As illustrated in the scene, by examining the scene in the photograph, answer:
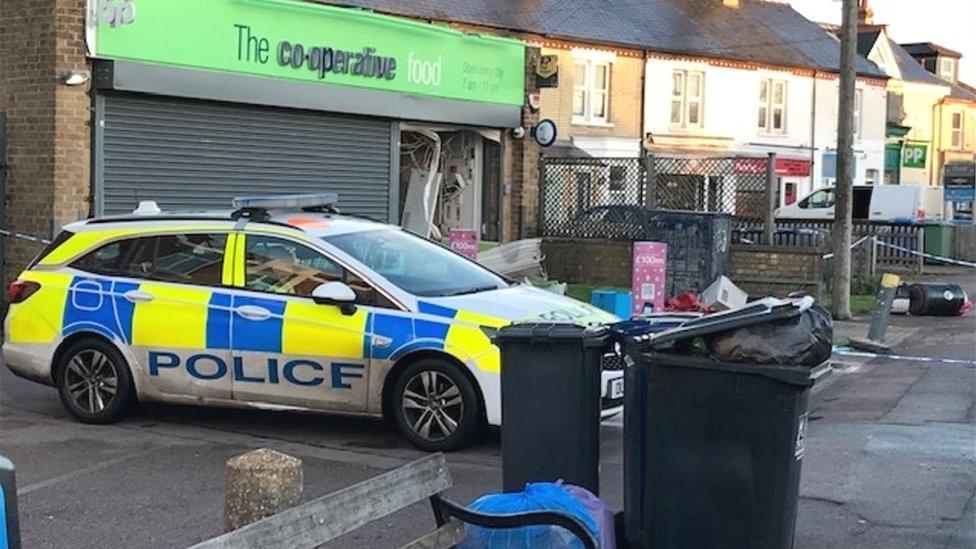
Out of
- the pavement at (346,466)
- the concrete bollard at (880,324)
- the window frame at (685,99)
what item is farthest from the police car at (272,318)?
the window frame at (685,99)

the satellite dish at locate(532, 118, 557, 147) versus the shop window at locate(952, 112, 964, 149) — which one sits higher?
the shop window at locate(952, 112, 964, 149)

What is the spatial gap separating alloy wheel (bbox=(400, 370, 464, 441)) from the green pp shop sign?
42.0 metres

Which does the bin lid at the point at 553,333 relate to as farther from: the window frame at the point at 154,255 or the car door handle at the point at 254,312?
the window frame at the point at 154,255

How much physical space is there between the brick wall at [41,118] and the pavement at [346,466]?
2.82 meters

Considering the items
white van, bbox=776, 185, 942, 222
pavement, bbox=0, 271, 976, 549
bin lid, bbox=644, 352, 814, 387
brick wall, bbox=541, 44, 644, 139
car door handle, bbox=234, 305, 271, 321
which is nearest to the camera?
bin lid, bbox=644, 352, 814, 387

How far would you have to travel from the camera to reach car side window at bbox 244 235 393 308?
855cm

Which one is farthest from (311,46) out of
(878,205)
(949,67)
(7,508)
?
(949,67)

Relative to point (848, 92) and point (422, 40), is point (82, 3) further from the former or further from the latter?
point (848, 92)

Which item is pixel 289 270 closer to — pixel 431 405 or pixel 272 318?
pixel 272 318

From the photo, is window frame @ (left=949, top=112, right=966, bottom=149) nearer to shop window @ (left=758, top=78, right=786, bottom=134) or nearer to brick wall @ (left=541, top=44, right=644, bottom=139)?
shop window @ (left=758, top=78, right=786, bottom=134)

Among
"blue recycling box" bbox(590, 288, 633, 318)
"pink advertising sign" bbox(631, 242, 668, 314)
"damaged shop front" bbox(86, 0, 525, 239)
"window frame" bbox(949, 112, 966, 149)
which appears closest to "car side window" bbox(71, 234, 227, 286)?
"damaged shop front" bbox(86, 0, 525, 239)

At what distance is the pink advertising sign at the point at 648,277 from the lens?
43.7ft

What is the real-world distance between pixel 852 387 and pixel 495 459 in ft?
15.7

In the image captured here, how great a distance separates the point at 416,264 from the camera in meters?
8.95
